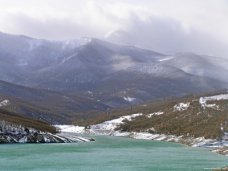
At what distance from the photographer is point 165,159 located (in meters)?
150

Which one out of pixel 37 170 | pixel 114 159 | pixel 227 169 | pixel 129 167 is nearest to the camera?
pixel 227 169

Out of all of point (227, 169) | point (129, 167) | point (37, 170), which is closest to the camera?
point (227, 169)

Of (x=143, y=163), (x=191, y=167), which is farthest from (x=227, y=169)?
(x=143, y=163)

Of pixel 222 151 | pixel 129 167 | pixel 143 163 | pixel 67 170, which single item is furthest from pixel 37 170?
pixel 222 151

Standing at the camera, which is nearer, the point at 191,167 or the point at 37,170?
the point at 37,170

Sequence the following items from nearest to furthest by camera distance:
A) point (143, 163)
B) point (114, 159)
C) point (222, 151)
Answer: point (143, 163)
point (114, 159)
point (222, 151)

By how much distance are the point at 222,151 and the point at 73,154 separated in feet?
169

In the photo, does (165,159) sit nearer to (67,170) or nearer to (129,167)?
(129,167)

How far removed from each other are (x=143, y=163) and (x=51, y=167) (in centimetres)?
2637

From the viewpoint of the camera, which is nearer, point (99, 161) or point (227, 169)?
point (227, 169)

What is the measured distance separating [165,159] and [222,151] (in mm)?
34732

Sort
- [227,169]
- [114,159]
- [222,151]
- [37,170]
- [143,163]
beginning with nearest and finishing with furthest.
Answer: [227,169]
[37,170]
[143,163]
[114,159]
[222,151]

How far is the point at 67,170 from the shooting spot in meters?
119

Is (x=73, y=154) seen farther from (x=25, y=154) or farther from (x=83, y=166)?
(x=83, y=166)
